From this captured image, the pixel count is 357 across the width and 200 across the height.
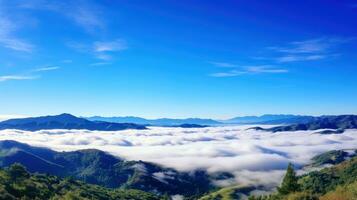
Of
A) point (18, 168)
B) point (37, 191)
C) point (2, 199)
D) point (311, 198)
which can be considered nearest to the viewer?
point (311, 198)

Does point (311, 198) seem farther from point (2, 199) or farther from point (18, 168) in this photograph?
point (18, 168)

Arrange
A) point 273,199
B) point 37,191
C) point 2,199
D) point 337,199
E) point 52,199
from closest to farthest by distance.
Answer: point 337,199
point 273,199
point 2,199
point 52,199
point 37,191

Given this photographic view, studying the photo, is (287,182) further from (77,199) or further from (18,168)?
(18,168)

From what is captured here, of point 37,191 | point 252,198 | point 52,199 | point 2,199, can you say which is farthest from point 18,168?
point 252,198

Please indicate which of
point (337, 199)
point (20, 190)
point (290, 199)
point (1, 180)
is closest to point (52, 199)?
point (20, 190)

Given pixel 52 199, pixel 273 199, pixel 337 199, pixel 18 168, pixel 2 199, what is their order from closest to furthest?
pixel 337 199
pixel 273 199
pixel 2 199
pixel 52 199
pixel 18 168

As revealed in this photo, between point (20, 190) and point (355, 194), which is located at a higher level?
point (355, 194)

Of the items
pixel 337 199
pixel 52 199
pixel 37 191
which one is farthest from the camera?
pixel 37 191

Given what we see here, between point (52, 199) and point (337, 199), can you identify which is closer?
point (337, 199)

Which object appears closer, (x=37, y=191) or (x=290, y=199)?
(x=290, y=199)
